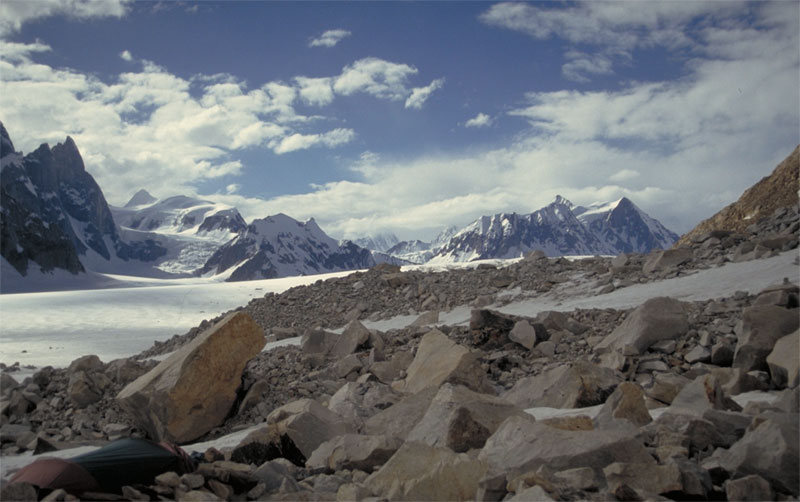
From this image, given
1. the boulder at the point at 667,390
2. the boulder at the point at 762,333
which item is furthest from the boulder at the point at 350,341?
the boulder at the point at 762,333

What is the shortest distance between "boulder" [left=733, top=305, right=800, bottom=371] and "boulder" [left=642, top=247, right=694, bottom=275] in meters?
7.55

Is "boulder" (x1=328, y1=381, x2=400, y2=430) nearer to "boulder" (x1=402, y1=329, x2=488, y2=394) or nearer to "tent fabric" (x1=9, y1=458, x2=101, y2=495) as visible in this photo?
"boulder" (x1=402, y1=329, x2=488, y2=394)

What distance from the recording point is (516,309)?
14430mm

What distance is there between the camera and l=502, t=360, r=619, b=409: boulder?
673 centimetres

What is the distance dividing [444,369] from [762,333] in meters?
4.07

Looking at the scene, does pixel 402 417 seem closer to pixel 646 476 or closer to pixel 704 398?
pixel 704 398

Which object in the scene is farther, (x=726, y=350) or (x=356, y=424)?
(x=726, y=350)

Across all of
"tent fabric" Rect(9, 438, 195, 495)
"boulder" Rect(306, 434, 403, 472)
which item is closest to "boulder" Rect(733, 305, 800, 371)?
"boulder" Rect(306, 434, 403, 472)

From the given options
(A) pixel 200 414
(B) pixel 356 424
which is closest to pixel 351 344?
(A) pixel 200 414

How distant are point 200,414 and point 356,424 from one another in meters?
2.82

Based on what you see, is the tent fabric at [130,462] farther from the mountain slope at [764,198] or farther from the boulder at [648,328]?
the mountain slope at [764,198]

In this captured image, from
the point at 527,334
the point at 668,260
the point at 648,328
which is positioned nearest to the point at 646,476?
the point at 648,328

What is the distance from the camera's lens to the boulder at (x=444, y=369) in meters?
8.02

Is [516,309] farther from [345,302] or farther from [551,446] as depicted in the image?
[551,446]
